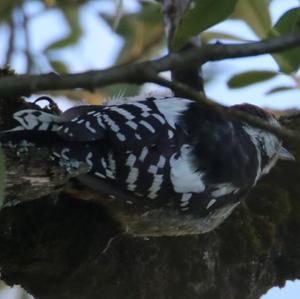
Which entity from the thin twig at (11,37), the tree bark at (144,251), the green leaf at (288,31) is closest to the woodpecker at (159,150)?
the tree bark at (144,251)

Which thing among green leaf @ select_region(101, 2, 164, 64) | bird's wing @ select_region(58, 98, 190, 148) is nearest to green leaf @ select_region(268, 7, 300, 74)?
bird's wing @ select_region(58, 98, 190, 148)

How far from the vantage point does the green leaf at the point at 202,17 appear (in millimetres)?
1832

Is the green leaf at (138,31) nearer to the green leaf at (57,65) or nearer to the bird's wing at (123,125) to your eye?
the green leaf at (57,65)

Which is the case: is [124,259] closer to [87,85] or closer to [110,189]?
[110,189]

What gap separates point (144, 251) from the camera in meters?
2.79

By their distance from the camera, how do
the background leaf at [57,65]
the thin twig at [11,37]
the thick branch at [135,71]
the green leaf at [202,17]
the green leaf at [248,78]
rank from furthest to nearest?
the background leaf at [57,65]
the thin twig at [11,37]
the green leaf at [248,78]
the green leaf at [202,17]
the thick branch at [135,71]

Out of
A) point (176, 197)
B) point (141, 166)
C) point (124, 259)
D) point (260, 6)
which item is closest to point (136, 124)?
point (141, 166)

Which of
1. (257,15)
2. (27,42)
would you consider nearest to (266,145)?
(257,15)

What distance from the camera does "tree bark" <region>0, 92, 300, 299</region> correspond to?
2.56 metres

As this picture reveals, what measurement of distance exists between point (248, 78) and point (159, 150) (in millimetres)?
705

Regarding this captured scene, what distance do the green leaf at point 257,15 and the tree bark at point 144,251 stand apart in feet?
1.20

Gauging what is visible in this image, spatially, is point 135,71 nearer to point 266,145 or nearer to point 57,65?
point 266,145

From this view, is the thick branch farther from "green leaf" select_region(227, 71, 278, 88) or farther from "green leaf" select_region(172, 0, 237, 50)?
"green leaf" select_region(227, 71, 278, 88)

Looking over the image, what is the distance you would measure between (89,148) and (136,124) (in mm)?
189
